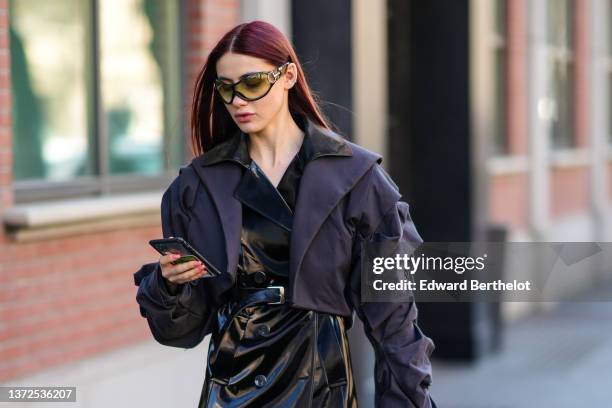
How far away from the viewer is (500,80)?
44.3 ft

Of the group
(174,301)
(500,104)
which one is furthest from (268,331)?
(500,104)

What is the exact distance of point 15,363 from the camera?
5.52 meters

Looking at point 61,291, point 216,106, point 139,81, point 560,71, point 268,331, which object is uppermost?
point 560,71

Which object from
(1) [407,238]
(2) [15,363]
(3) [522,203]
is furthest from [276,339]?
(3) [522,203]

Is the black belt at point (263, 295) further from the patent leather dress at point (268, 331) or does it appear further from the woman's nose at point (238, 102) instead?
the woman's nose at point (238, 102)

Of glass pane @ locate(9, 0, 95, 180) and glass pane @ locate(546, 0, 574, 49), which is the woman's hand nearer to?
glass pane @ locate(9, 0, 95, 180)

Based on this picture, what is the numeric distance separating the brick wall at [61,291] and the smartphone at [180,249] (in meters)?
2.60

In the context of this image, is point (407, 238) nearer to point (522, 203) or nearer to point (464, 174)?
point (464, 174)

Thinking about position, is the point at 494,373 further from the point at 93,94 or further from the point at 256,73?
the point at 256,73

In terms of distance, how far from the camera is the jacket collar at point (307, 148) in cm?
328

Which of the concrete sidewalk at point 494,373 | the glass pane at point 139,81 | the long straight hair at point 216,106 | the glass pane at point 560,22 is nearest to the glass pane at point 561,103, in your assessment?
the glass pane at point 560,22

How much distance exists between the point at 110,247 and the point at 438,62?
4.76 m

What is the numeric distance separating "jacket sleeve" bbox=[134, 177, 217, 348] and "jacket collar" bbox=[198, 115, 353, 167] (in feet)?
0.41

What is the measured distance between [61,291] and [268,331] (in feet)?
9.42
